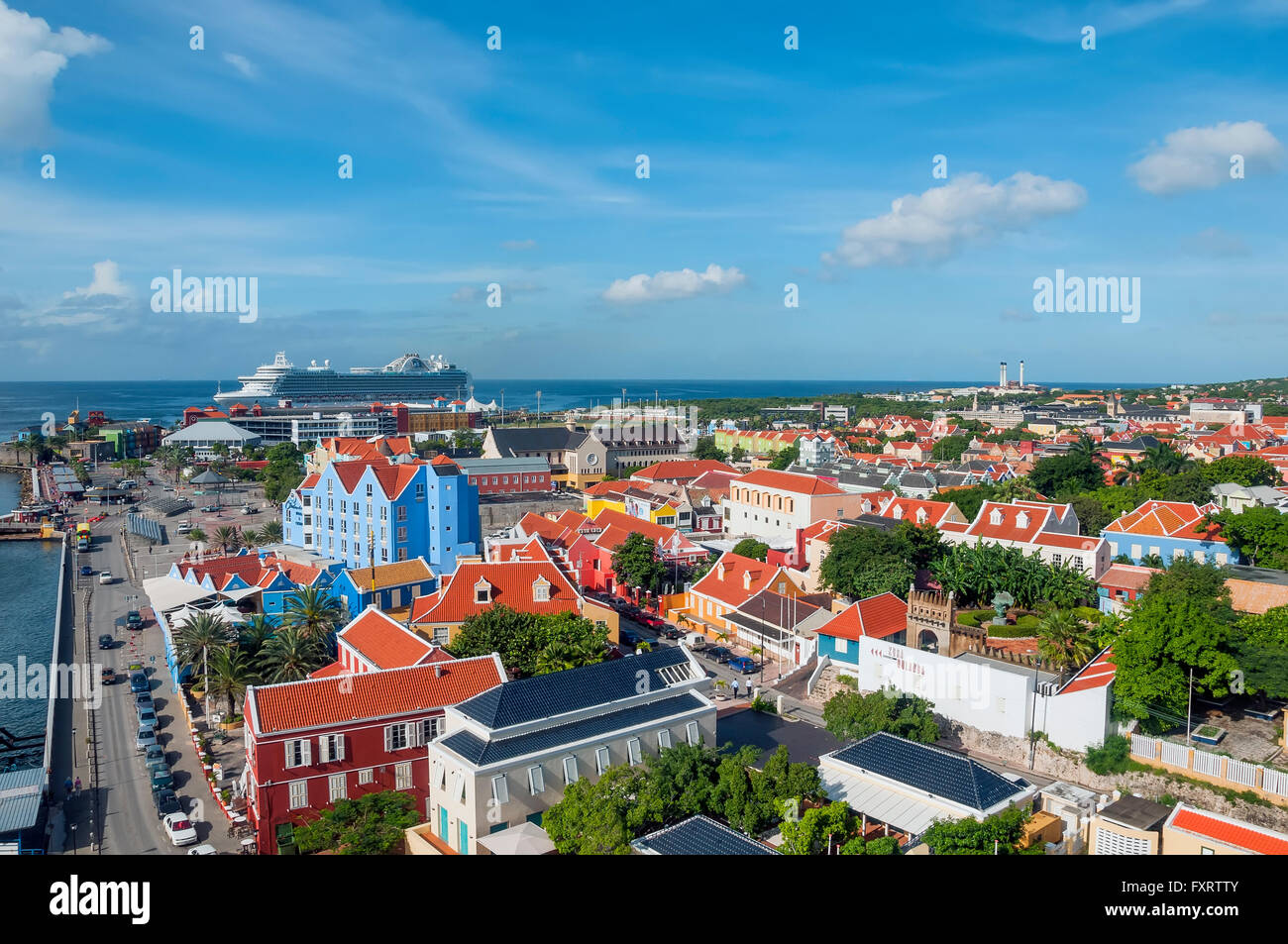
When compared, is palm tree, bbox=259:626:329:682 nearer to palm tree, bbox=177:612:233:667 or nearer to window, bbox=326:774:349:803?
palm tree, bbox=177:612:233:667

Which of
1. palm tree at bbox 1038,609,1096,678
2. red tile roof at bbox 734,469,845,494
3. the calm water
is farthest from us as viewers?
red tile roof at bbox 734,469,845,494

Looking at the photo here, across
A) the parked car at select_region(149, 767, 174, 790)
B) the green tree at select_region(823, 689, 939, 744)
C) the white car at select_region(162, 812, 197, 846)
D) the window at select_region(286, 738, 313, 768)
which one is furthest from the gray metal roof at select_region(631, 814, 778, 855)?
the parked car at select_region(149, 767, 174, 790)

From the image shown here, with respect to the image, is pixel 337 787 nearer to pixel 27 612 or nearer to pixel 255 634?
pixel 255 634

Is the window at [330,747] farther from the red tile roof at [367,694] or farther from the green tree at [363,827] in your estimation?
the green tree at [363,827]
